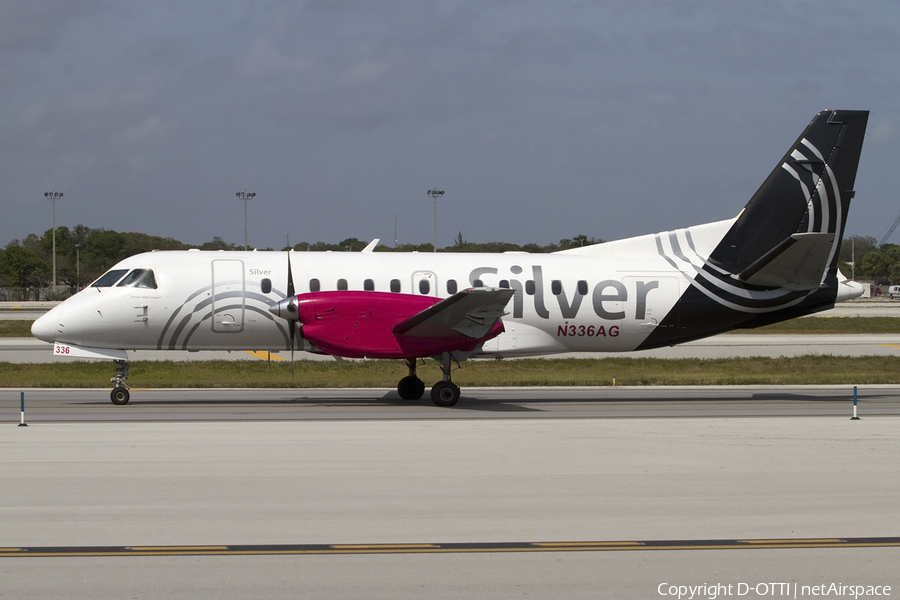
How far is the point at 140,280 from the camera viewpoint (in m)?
18.1

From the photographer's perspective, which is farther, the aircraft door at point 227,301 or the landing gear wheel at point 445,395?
the aircraft door at point 227,301

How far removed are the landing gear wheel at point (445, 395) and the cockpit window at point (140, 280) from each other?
21.4 ft

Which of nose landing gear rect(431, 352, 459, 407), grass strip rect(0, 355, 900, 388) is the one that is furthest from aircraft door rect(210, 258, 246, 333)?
nose landing gear rect(431, 352, 459, 407)

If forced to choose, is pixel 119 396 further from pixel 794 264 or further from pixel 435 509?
pixel 794 264

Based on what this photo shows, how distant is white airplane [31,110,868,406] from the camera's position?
57.3 ft

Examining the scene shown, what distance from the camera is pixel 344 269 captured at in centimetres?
1852

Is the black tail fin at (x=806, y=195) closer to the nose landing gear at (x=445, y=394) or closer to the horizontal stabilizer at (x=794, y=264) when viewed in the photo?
the horizontal stabilizer at (x=794, y=264)

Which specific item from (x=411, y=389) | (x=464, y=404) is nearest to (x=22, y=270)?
(x=411, y=389)

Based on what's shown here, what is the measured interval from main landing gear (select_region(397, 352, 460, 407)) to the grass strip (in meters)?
A: 3.51

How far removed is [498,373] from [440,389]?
8603 mm

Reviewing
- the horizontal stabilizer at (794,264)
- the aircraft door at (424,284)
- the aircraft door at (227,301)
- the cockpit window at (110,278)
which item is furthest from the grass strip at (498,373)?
the horizontal stabilizer at (794,264)

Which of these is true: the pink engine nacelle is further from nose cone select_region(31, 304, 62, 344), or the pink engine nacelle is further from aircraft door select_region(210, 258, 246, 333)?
nose cone select_region(31, 304, 62, 344)

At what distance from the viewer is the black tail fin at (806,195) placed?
19141 mm

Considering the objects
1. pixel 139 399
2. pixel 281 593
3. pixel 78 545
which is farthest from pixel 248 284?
pixel 281 593
